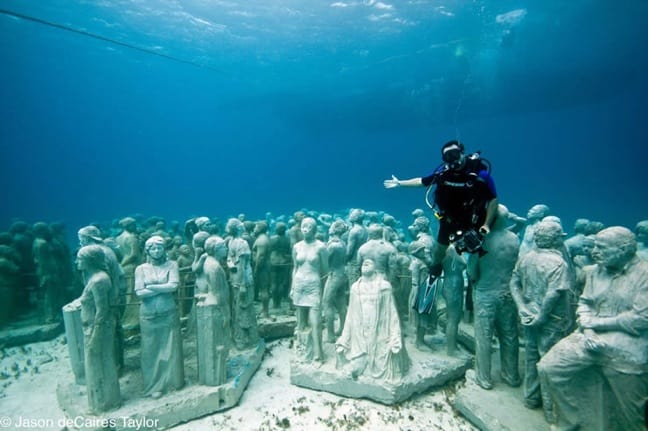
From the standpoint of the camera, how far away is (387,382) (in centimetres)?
617

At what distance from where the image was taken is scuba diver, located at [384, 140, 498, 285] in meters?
5.13

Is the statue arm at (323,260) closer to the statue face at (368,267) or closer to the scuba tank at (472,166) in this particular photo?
the statue face at (368,267)

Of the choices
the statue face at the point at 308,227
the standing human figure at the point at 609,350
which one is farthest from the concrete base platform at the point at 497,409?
the statue face at the point at 308,227

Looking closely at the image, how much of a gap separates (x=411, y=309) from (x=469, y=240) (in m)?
4.15

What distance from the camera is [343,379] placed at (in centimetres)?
646

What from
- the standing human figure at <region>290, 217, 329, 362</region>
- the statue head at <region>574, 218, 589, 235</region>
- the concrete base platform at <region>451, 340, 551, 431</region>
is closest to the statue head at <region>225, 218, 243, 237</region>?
the standing human figure at <region>290, 217, 329, 362</region>

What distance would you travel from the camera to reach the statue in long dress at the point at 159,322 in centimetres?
572

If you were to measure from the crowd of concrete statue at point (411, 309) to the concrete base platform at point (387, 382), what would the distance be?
193 mm

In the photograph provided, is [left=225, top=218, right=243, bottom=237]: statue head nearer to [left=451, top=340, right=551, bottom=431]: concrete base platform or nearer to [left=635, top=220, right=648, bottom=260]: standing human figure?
[left=451, top=340, right=551, bottom=431]: concrete base platform

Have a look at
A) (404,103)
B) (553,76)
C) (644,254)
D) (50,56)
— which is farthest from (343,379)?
(50,56)

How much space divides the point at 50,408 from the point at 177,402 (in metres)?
3.06

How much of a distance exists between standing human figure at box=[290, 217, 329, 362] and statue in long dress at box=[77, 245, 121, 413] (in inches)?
147

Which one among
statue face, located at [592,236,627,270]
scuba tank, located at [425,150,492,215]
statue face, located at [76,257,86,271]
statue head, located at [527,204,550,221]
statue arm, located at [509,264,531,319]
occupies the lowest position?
statue arm, located at [509,264,531,319]

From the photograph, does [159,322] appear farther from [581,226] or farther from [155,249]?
[581,226]
